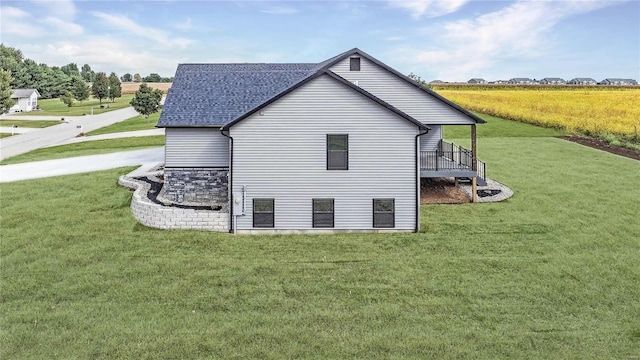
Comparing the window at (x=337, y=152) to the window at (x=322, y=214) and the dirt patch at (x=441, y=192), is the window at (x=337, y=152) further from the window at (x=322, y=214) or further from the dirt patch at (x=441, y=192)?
the dirt patch at (x=441, y=192)

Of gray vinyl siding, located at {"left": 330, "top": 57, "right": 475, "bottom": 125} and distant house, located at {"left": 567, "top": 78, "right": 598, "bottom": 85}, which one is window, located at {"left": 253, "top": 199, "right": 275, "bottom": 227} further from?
distant house, located at {"left": 567, "top": 78, "right": 598, "bottom": 85}

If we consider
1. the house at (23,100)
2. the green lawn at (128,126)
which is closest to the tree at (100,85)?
the house at (23,100)

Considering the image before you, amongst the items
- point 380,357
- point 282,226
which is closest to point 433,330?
point 380,357

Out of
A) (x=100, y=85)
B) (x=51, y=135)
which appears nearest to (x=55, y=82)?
(x=100, y=85)

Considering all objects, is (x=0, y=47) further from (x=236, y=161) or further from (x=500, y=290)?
(x=500, y=290)

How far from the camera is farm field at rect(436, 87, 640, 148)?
38.9m

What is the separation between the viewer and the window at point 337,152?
15.8 metres

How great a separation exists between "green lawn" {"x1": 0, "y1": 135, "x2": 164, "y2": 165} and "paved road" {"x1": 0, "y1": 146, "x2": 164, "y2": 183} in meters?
2.44

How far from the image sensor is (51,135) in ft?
160

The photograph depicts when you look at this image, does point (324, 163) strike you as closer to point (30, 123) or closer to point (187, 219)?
point (187, 219)

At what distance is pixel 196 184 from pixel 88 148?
25.3m

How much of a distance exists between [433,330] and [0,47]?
167 m

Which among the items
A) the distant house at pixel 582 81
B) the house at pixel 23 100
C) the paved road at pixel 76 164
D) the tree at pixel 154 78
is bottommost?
the paved road at pixel 76 164

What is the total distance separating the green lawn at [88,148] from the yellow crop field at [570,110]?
38.9m
